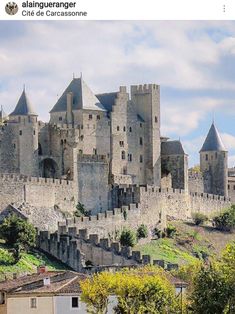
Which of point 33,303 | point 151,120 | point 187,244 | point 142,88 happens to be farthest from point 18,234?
point 142,88

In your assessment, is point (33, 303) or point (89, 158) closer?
point (33, 303)

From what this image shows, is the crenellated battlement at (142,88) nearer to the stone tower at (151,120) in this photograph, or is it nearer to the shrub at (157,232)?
the stone tower at (151,120)

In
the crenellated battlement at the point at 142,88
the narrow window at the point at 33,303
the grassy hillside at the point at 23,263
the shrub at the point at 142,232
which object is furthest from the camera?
the crenellated battlement at the point at 142,88

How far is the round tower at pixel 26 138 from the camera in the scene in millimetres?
90438

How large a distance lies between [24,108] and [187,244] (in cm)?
1460

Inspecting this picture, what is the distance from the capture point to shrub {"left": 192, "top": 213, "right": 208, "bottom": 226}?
334ft

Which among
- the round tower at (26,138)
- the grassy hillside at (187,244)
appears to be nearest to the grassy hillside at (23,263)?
the grassy hillside at (187,244)

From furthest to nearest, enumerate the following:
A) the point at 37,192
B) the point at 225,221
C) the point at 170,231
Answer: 1. the point at 225,221
2. the point at 170,231
3. the point at 37,192

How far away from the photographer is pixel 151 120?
4053 inches

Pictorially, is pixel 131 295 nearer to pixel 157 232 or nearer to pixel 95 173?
pixel 95 173

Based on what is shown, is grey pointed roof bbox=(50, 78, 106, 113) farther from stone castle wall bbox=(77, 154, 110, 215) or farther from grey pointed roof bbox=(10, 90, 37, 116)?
grey pointed roof bbox=(10, 90, 37, 116)

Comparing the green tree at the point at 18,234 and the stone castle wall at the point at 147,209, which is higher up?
the stone castle wall at the point at 147,209

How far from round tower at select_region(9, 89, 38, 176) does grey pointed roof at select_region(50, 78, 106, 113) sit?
20.3ft

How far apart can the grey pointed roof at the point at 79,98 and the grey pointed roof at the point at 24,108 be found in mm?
5590
